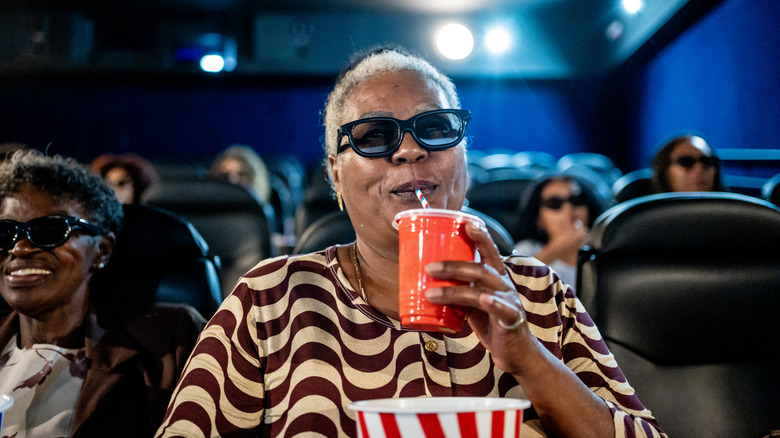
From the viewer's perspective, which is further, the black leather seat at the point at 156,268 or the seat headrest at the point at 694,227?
the black leather seat at the point at 156,268

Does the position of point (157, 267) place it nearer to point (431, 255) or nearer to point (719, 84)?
point (431, 255)

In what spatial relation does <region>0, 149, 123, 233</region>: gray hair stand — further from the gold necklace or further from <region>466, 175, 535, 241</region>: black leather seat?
<region>466, 175, 535, 241</region>: black leather seat

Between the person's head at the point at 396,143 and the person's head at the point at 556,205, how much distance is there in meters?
2.20

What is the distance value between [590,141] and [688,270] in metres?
10.3

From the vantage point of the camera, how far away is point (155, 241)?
2.07 metres

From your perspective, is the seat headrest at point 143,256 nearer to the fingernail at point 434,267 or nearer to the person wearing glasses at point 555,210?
the fingernail at point 434,267

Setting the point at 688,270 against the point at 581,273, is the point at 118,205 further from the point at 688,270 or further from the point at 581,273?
the point at 688,270

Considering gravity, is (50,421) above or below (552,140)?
below

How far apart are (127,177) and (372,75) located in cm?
321

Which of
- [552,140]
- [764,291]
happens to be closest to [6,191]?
[764,291]

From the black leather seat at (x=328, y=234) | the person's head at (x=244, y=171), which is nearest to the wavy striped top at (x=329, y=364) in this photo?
the black leather seat at (x=328, y=234)

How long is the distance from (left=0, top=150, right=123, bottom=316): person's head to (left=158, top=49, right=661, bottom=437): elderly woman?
0.68 m

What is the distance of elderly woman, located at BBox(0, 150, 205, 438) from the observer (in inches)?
65.6

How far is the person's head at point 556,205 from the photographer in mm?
3570
